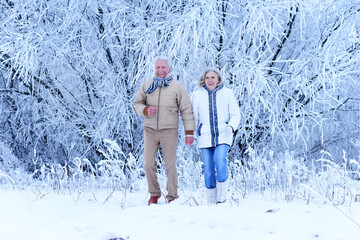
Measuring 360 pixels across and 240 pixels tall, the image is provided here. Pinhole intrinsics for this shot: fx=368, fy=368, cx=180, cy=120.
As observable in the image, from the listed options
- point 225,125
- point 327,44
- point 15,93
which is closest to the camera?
point 225,125

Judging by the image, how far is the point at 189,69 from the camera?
5.15m

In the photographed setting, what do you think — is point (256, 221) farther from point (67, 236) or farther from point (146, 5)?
point (146, 5)

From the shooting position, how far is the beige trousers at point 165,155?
3.73 metres

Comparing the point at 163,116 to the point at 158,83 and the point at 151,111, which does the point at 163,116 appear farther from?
the point at 158,83

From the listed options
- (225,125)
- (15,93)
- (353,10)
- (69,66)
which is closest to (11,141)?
(15,93)

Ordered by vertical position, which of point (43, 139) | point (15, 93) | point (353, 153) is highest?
point (15, 93)

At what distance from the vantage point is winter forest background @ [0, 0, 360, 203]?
460 centimetres

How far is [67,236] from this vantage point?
240cm

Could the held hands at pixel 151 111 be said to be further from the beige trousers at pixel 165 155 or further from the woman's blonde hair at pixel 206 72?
the woman's blonde hair at pixel 206 72

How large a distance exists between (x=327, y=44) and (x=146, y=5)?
2.57m

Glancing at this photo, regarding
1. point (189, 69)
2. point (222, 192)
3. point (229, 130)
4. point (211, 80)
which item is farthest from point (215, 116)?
point (189, 69)

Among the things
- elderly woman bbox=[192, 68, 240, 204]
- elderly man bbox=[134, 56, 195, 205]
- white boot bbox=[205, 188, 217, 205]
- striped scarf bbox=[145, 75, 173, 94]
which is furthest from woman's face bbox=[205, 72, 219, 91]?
white boot bbox=[205, 188, 217, 205]

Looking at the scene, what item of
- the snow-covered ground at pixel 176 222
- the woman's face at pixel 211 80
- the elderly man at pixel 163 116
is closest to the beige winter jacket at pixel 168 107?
the elderly man at pixel 163 116

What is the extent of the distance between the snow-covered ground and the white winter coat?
728 millimetres
